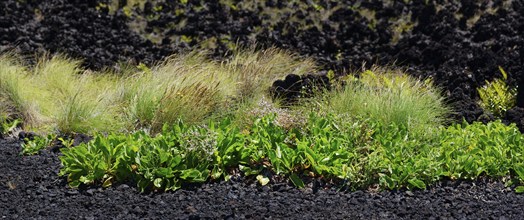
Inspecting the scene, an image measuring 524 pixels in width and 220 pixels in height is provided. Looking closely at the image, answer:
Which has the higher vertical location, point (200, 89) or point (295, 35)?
point (200, 89)

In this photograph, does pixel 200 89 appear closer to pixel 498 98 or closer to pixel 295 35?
pixel 498 98

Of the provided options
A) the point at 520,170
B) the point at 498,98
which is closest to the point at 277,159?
the point at 520,170

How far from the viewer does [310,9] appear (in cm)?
1307

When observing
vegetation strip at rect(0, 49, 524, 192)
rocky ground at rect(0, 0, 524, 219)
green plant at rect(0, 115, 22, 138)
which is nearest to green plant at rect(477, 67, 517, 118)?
rocky ground at rect(0, 0, 524, 219)

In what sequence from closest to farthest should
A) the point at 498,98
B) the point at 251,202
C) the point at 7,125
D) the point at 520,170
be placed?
the point at 251,202, the point at 520,170, the point at 7,125, the point at 498,98

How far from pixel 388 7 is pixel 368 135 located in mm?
6455

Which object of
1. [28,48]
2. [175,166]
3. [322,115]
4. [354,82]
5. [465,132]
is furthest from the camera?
[28,48]

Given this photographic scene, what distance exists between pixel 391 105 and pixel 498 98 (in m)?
1.92

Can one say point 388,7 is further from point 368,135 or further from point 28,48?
point 368,135

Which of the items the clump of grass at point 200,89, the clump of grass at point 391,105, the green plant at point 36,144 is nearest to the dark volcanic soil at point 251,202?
the green plant at point 36,144

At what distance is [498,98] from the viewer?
9.04 metres

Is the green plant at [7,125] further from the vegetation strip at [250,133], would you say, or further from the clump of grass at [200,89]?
the clump of grass at [200,89]

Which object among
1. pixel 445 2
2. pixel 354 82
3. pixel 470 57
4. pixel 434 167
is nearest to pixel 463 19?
pixel 445 2

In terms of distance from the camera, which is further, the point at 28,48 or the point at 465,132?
the point at 28,48
